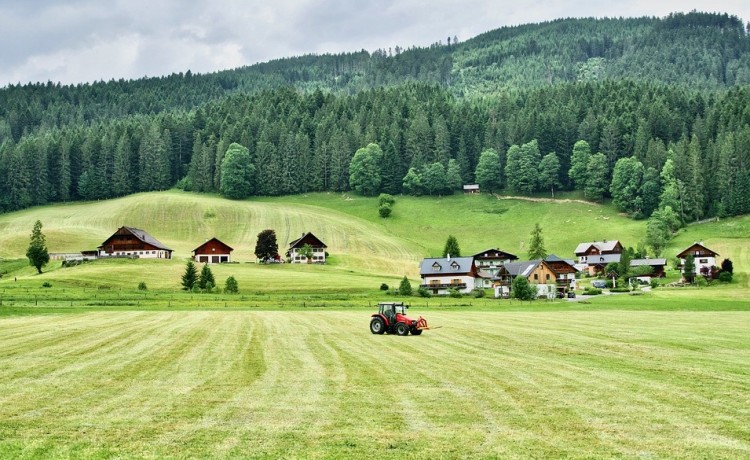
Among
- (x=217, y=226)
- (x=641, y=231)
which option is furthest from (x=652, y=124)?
(x=217, y=226)

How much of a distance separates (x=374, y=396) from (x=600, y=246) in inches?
4951

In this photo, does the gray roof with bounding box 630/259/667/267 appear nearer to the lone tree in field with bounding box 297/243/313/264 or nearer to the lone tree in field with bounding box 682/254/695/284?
the lone tree in field with bounding box 682/254/695/284

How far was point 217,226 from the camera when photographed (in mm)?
161625

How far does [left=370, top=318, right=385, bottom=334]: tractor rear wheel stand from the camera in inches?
1825

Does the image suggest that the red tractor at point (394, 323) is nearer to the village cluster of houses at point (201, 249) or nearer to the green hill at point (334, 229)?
the green hill at point (334, 229)

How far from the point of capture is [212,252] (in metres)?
136

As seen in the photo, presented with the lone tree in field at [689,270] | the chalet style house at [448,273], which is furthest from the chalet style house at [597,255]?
the chalet style house at [448,273]

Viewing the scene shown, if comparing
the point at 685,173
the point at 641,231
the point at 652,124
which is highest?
the point at 652,124

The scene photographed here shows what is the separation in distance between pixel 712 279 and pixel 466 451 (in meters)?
105

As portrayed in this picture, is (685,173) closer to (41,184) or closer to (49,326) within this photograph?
(49,326)

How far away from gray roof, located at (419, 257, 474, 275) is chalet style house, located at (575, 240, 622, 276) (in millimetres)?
29758

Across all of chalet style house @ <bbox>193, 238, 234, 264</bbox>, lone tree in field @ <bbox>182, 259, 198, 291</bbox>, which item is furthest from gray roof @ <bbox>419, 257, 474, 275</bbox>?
lone tree in field @ <bbox>182, 259, 198, 291</bbox>

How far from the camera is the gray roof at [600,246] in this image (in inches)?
5497

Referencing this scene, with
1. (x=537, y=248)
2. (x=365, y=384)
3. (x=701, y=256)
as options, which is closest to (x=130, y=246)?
(x=537, y=248)
